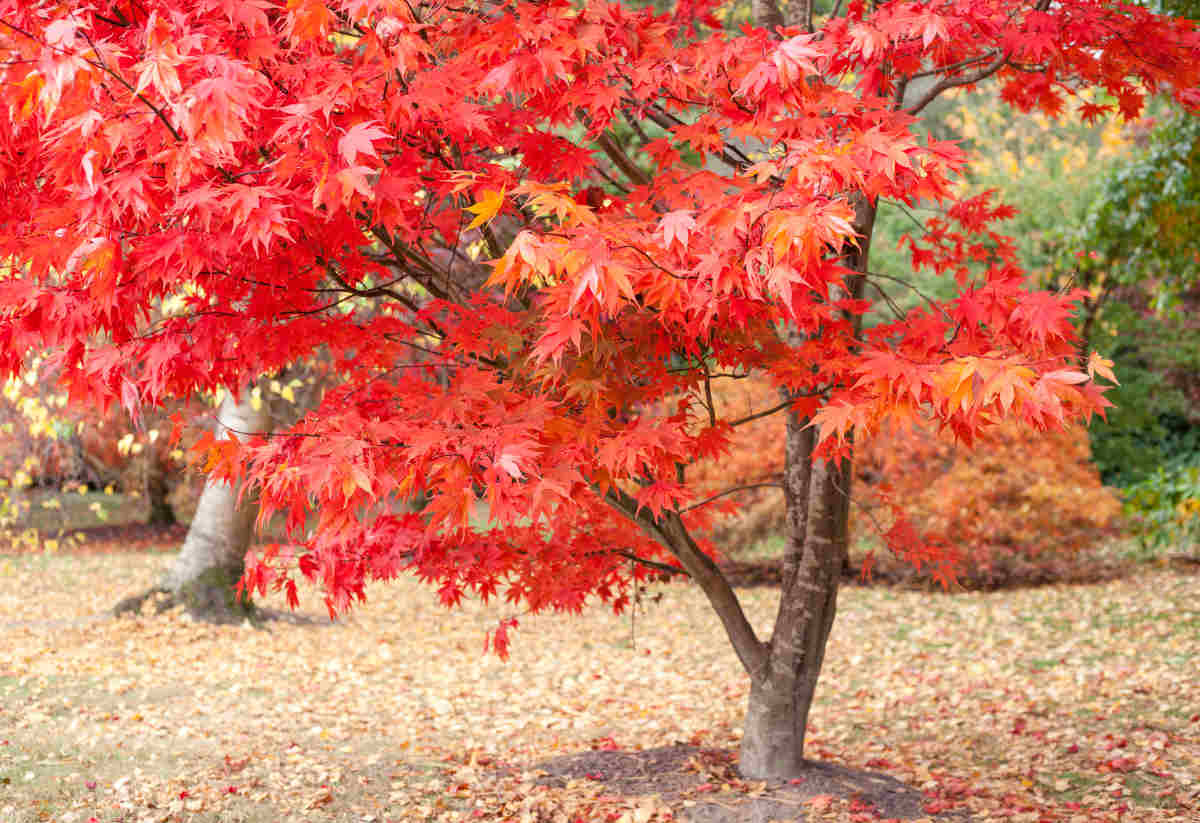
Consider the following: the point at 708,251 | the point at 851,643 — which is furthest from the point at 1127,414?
the point at 708,251

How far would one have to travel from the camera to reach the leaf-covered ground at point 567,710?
4.50 m

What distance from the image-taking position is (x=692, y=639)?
30.1 ft

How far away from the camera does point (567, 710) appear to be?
6719 mm

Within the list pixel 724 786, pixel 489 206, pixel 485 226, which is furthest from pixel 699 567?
pixel 489 206

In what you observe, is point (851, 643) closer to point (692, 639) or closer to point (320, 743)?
point (692, 639)

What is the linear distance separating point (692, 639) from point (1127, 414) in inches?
318

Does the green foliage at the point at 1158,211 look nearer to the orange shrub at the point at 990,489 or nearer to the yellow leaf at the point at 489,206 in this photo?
the orange shrub at the point at 990,489

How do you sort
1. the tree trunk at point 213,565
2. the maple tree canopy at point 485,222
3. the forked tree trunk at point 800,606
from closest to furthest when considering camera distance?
the maple tree canopy at point 485,222
the forked tree trunk at point 800,606
the tree trunk at point 213,565

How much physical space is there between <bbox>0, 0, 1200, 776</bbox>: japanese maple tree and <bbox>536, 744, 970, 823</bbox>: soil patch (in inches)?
40.2

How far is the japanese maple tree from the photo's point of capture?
243 cm

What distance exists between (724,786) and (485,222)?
2.56 meters

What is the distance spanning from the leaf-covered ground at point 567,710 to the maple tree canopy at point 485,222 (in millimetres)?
1384

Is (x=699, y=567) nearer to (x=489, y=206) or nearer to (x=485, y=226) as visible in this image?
(x=485, y=226)

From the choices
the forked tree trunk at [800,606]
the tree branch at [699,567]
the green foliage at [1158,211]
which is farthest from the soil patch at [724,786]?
the green foliage at [1158,211]
